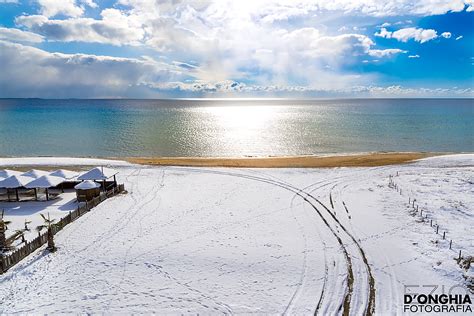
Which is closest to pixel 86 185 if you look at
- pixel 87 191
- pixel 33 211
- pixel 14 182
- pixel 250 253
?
pixel 87 191

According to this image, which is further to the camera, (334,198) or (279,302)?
(334,198)

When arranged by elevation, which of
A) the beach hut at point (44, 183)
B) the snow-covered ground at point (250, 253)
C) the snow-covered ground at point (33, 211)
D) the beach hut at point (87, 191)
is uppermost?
the beach hut at point (44, 183)

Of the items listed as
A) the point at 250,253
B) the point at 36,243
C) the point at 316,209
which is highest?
the point at 36,243

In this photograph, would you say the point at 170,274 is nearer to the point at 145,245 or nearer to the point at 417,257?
the point at 145,245

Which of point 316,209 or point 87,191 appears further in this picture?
point 87,191

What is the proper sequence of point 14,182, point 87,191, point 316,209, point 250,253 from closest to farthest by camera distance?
point 250,253, point 316,209, point 14,182, point 87,191

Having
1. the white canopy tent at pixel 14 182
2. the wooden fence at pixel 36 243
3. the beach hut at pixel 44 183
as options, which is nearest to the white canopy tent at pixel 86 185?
the wooden fence at pixel 36 243

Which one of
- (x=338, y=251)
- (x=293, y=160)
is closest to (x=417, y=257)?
(x=338, y=251)

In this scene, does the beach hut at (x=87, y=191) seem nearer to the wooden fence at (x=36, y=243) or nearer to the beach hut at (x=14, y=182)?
the wooden fence at (x=36, y=243)

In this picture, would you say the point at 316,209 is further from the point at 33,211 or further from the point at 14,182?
the point at 14,182
